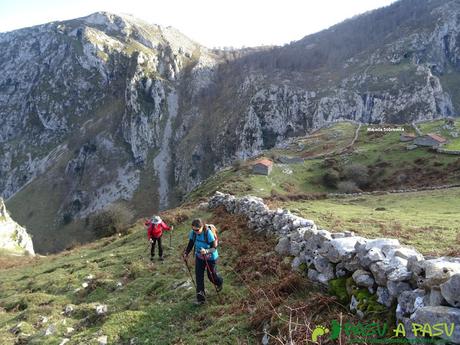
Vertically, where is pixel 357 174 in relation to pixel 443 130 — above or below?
below

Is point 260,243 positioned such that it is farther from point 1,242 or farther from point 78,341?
point 1,242

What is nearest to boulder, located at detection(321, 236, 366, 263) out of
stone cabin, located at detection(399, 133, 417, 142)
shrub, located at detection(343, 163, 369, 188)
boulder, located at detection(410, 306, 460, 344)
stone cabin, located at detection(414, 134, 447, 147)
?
boulder, located at detection(410, 306, 460, 344)

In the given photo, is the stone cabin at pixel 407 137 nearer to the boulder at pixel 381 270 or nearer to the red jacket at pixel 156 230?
the red jacket at pixel 156 230

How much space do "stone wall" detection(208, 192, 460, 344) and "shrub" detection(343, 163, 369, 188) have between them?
60.2 metres

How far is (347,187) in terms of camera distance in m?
65.9

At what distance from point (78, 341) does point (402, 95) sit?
194 meters

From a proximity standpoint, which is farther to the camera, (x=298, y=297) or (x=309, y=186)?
(x=309, y=186)

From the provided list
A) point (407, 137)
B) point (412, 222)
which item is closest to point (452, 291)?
point (412, 222)

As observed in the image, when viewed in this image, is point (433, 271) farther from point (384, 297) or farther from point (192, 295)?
point (192, 295)

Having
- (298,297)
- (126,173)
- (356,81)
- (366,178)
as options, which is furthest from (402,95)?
(298,297)

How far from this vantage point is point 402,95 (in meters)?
179

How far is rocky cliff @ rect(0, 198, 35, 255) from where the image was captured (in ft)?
193

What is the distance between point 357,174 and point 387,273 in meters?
66.9

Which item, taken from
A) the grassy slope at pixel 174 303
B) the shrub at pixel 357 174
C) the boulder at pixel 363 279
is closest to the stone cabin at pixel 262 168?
the shrub at pixel 357 174
